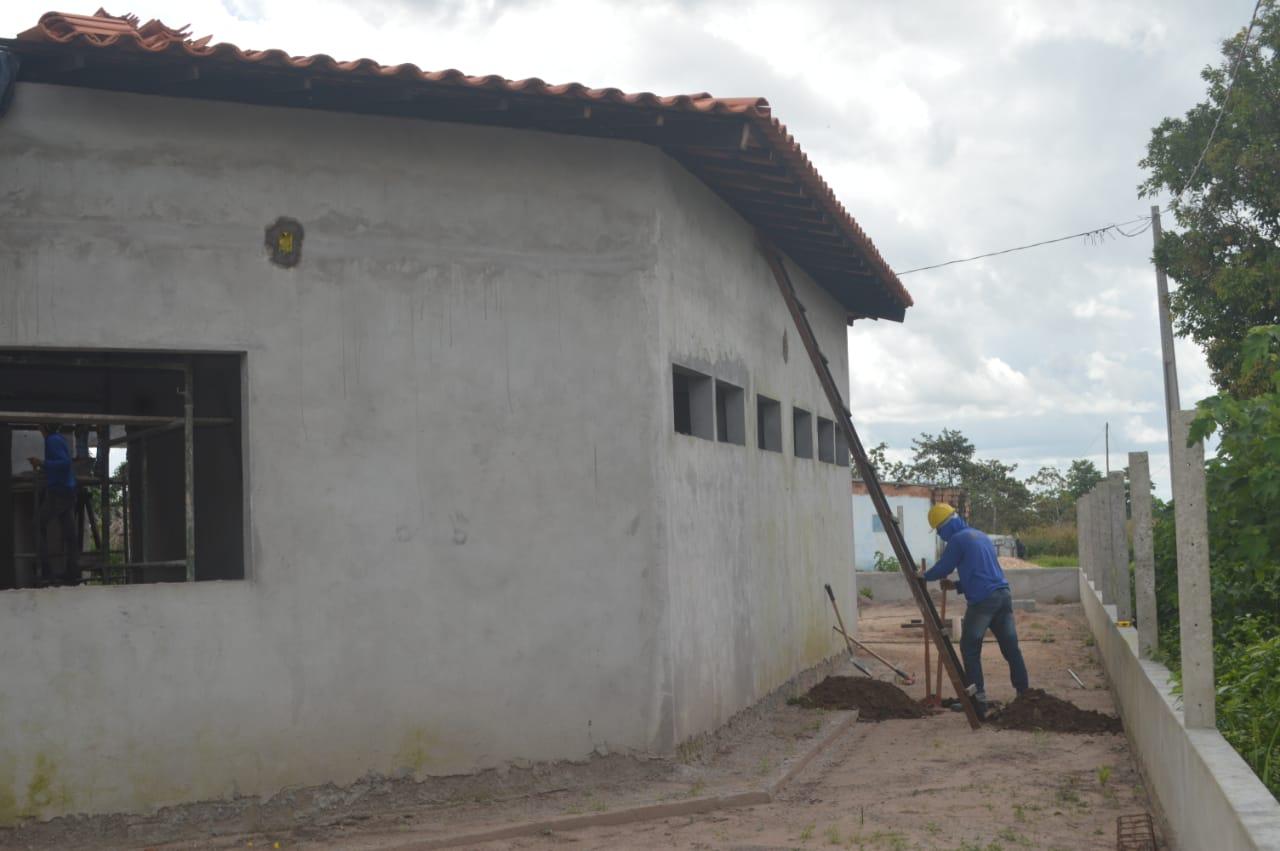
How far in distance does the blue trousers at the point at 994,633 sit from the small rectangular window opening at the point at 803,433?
3.35 metres

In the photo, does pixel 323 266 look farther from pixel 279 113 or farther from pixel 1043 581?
pixel 1043 581

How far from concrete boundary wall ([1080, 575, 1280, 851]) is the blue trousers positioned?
1683 mm

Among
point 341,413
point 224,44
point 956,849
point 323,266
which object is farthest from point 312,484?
point 956,849

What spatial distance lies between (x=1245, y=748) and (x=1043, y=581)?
73.9 feet

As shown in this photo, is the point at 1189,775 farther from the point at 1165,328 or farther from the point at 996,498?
the point at 996,498

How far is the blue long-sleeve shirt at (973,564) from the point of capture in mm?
12156

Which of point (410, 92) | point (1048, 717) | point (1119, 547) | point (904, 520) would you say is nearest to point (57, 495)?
point (410, 92)

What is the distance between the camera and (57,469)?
32.8 ft

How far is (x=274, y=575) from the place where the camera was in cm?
809

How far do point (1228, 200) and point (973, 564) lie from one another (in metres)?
14.5

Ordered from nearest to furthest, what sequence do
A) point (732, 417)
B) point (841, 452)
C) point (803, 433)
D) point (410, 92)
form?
point (410, 92) < point (732, 417) < point (803, 433) < point (841, 452)

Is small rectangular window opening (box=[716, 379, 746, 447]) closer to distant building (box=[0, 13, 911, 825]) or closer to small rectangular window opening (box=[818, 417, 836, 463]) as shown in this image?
distant building (box=[0, 13, 911, 825])

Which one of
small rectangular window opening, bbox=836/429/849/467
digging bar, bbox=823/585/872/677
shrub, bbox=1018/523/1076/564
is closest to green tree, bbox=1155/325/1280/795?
digging bar, bbox=823/585/872/677

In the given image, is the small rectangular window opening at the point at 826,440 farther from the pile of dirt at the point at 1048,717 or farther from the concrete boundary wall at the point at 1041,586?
the concrete boundary wall at the point at 1041,586
